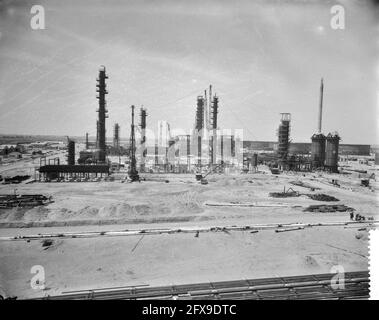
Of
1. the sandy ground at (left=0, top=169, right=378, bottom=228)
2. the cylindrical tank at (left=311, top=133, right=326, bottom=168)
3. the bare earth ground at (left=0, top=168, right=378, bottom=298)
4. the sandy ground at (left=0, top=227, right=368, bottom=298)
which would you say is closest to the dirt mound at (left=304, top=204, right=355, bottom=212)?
the bare earth ground at (left=0, top=168, right=378, bottom=298)

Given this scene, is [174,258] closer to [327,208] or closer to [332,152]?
[327,208]

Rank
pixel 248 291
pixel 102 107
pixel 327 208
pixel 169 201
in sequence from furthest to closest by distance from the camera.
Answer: pixel 102 107 → pixel 169 201 → pixel 327 208 → pixel 248 291

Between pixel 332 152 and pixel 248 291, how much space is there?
141ft

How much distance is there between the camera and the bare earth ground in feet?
39.7

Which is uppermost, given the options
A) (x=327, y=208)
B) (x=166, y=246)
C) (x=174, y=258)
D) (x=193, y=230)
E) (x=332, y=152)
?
(x=332, y=152)

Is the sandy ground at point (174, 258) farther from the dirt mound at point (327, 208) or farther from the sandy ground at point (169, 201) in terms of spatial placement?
the dirt mound at point (327, 208)

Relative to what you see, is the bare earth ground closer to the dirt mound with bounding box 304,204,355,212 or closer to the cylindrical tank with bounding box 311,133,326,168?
the dirt mound with bounding box 304,204,355,212

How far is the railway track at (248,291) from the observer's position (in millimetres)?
10188

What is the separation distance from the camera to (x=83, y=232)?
16875 millimetres

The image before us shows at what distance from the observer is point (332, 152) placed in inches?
→ 1868

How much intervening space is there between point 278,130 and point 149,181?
2610 centimetres

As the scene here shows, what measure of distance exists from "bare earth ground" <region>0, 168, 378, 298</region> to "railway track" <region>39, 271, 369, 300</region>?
0.78 meters

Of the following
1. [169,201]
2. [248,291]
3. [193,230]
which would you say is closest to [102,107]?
[169,201]
